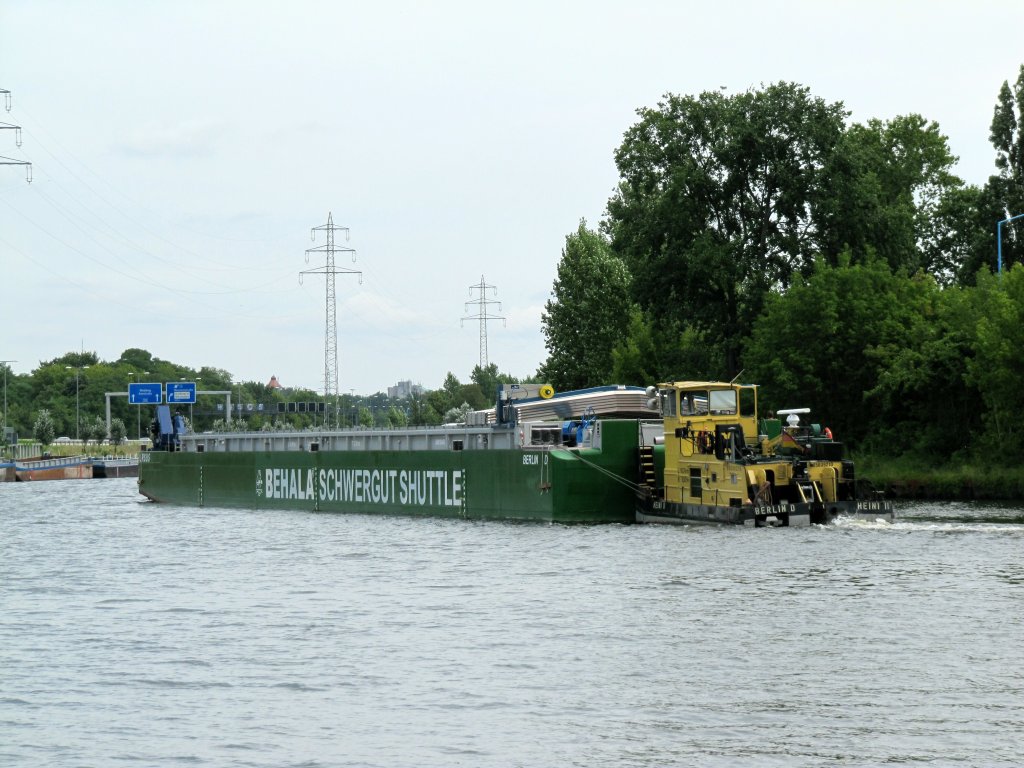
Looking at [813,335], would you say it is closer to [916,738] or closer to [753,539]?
[753,539]

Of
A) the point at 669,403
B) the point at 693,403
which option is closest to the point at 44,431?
the point at 669,403

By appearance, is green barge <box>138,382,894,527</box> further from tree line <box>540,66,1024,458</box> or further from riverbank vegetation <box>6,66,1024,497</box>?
tree line <box>540,66,1024,458</box>

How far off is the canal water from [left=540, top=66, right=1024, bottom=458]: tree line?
26.0 m

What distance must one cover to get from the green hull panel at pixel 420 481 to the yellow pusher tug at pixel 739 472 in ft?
4.86

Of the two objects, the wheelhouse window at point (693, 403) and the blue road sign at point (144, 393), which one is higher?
the blue road sign at point (144, 393)

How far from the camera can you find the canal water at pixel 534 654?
14992mm

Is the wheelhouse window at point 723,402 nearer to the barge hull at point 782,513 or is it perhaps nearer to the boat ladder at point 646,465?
the boat ladder at point 646,465

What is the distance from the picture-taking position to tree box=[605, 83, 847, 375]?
64562 millimetres

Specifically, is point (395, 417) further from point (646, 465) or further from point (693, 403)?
point (693, 403)

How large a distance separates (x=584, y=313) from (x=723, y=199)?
25.8 m

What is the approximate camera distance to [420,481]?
50031mm

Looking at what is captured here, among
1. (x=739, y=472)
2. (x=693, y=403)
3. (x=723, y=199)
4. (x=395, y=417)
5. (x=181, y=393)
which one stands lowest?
(x=739, y=472)

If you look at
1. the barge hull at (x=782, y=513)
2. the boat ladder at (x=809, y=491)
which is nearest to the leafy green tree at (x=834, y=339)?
the barge hull at (x=782, y=513)

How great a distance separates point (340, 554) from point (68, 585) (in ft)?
24.4
